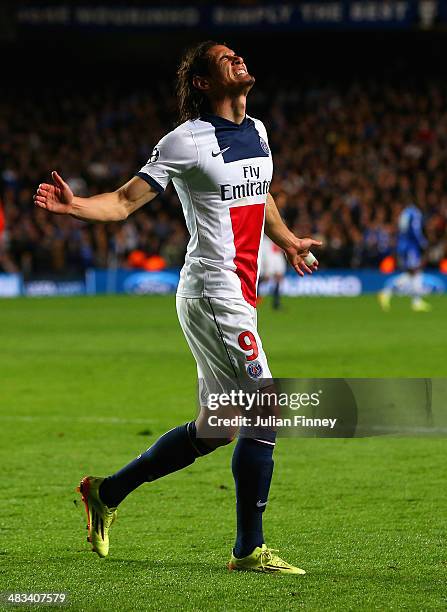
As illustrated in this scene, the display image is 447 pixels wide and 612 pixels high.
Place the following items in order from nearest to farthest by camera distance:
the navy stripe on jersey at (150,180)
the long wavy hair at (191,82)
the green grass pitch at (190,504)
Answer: the green grass pitch at (190,504) < the navy stripe on jersey at (150,180) < the long wavy hair at (191,82)

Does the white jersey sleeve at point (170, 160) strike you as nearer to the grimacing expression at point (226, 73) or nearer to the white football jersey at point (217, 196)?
the white football jersey at point (217, 196)

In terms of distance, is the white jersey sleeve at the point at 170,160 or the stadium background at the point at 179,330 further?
the stadium background at the point at 179,330

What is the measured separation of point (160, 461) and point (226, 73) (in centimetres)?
167

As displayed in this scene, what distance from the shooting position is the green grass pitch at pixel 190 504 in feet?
15.3

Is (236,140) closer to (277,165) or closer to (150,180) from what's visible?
(150,180)

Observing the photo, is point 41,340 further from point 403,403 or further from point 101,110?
point 101,110

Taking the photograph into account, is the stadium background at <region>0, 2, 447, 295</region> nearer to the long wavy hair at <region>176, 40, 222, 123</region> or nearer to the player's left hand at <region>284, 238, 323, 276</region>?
the player's left hand at <region>284, 238, 323, 276</region>

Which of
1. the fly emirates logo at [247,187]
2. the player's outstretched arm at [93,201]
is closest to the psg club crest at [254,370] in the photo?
the fly emirates logo at [247,187]

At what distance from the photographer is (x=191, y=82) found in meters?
5.14

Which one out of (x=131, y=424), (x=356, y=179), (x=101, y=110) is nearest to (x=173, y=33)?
(x=101, y=110)

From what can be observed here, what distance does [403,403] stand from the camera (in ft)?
13.2

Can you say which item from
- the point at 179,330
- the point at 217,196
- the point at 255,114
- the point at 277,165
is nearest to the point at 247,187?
the point at 217,196

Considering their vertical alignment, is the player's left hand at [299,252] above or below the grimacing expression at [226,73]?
below

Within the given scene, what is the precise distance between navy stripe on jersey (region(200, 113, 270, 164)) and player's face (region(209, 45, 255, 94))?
0.43 feet
